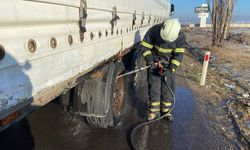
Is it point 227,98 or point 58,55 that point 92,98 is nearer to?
point 58,55

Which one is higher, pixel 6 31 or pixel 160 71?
pixel 6 31

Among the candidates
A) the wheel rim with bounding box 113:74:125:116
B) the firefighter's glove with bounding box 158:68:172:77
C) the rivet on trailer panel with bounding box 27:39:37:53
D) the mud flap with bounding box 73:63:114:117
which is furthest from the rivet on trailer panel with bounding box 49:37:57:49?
the firefighter's glove with bounding box 158:68:172:77

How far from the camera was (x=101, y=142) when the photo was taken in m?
4.17

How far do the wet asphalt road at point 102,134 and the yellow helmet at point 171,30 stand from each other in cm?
156

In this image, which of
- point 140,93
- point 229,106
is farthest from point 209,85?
point 140,93

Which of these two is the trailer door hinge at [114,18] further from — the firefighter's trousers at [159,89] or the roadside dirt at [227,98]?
the roadside dirt at [227,98]

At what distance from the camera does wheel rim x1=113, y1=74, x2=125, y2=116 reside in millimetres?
4499

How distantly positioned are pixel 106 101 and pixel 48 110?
1997 millimetres

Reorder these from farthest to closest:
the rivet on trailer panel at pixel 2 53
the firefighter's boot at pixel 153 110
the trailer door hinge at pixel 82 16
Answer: the firefighter's boot at pixel 153 110 → the trailer door hinge at pixel 82 16 → the rivet on trailer panel at pixel 2 53

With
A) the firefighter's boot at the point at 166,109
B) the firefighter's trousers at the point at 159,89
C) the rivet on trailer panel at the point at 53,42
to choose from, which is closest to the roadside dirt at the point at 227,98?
the firefighter's boot at the point at 166,109

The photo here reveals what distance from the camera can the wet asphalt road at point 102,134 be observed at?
4.09 meters

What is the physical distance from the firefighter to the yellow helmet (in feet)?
0.06

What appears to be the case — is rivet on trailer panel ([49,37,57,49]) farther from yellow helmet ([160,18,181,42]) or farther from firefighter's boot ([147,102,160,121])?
firefighter's boot ([147,102,160,121])

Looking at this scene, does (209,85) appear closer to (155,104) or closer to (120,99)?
(155,104)
